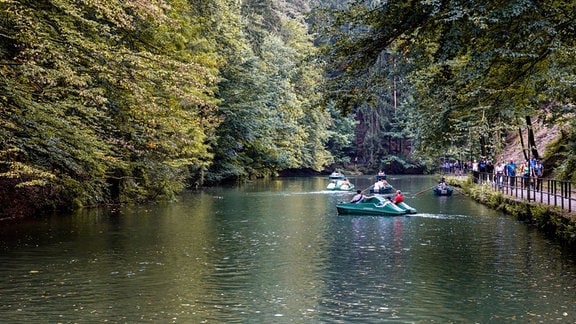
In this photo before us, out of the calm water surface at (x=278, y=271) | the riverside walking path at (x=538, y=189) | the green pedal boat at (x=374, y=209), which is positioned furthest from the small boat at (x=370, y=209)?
the riverside walking path at (x=538, y=189)

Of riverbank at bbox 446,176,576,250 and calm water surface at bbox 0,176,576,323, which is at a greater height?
riverbank at bbox 446,176,576,250

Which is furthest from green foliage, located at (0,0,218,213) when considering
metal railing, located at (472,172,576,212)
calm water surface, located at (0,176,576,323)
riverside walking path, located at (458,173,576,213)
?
metal railing, located at (472,172,576,212)

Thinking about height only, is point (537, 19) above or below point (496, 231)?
above

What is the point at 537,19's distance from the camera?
12469mm

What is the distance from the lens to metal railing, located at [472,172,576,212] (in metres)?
21.4

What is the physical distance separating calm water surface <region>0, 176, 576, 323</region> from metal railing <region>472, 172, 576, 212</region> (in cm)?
144

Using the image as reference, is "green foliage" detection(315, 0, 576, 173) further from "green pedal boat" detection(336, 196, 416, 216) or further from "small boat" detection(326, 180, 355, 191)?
"small boat" detection(326, 180, 355, 191)

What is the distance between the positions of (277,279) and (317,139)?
204ft

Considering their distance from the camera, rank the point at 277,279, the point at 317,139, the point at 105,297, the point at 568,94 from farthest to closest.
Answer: the point at 317,139, the point at 568,94, the point at 277,279, the point at 105,297

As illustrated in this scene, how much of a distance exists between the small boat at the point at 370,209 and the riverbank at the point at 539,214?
455 centimetres

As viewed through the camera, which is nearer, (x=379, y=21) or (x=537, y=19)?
(x=537, y=19)

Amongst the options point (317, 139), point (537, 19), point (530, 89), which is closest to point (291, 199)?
point (530, 89)

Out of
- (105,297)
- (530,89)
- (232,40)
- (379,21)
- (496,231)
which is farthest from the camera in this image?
(232,40)

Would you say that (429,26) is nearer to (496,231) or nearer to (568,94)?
(568,94)
